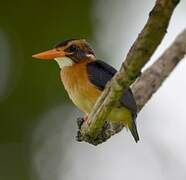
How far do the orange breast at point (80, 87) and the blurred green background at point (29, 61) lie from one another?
1918mm

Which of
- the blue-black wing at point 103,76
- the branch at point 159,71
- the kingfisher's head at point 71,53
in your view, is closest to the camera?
the blue-black wing at point 103,76

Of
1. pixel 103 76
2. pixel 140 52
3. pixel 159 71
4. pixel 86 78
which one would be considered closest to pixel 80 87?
pixel 86 78

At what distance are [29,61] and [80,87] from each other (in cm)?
252

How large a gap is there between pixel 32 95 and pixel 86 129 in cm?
304

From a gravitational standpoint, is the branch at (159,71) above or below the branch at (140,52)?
below

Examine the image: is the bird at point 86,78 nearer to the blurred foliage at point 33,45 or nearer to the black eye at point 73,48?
the black eye at point 73,48

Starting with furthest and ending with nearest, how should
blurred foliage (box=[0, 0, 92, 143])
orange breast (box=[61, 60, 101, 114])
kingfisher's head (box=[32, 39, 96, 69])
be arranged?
blurred foliage (box=[0, 0, 92, 143]), kingfisher's head (box=[32, 39, 96, 69]), orange breast (box=[61, 60, 101, 114])

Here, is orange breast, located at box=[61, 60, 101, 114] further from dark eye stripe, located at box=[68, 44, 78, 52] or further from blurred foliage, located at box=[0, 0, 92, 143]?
blurred foliage, located at box=[0, 0, 92, 143]

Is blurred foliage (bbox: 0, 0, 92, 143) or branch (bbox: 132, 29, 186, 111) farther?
blurred foliage (bbox: 0, 0, 92, 143)

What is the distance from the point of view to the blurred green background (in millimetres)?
6602

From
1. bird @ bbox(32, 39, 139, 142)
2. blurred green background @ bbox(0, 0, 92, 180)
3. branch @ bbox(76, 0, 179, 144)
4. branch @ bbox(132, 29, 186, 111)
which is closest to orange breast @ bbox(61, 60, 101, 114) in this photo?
bird @ bbox(32, 39, 139, 142)

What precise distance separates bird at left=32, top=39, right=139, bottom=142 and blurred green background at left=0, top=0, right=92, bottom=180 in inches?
72.6

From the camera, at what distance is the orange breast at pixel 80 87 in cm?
427

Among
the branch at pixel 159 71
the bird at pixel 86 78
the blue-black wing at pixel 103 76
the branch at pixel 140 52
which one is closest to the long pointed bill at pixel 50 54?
the bird at pixel 86 78
